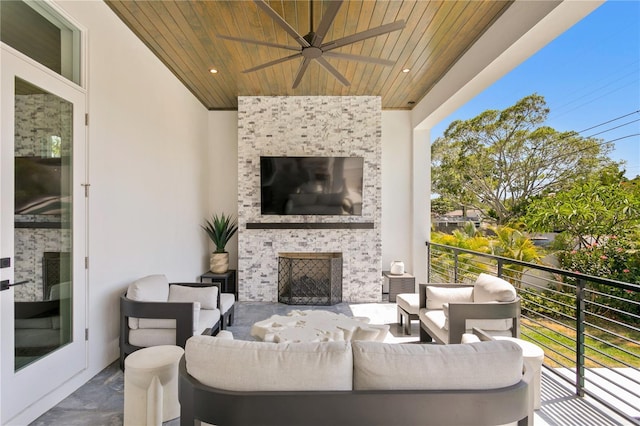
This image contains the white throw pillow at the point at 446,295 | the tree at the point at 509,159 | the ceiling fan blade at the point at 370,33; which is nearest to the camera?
the ceiling fan blade at the point at 370,33

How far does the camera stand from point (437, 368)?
3.92 feet

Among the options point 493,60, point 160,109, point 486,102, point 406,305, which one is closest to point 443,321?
point 406,305

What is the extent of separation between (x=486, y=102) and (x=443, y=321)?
10.5 m

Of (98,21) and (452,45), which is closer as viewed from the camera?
(98,21)

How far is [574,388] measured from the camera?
236 centimetres

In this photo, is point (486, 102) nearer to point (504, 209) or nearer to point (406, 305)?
point (504, 209)

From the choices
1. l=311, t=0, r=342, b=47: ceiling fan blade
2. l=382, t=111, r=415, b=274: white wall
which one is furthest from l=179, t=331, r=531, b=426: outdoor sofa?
l=382, t=111, r=415, b=274: white wall

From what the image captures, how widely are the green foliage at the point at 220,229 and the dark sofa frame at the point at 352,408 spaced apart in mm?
4204

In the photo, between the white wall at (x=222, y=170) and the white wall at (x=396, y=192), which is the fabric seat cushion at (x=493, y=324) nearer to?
the white wall at (x=396, y=192)

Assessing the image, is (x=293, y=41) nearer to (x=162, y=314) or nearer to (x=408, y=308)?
(x=162, y=314)

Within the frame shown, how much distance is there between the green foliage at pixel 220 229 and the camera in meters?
5.15

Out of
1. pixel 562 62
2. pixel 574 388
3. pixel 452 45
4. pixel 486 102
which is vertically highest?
pixel 562 62

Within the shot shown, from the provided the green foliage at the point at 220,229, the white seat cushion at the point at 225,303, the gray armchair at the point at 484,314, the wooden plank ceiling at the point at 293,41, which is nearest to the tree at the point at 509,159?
the wooden plank ceiling at the point at 293,41

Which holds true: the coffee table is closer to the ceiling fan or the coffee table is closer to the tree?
the ceiling fan
